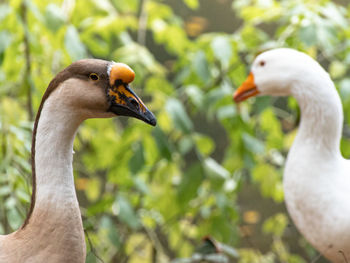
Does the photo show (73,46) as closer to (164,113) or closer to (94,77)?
(164,113)

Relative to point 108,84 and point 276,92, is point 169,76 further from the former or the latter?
point 108,84

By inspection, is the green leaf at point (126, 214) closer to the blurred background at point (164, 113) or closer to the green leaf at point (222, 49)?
the blurred background at point (164, 113)

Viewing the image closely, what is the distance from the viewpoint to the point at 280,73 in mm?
1465

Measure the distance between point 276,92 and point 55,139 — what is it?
2.39ft

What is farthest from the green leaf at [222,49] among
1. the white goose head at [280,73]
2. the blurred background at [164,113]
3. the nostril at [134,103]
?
the nostril at [134,103]

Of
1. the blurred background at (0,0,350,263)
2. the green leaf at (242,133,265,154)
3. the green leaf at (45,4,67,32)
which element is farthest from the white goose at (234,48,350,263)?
the green leaf at (45,4,67,32)

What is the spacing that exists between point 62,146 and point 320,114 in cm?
68

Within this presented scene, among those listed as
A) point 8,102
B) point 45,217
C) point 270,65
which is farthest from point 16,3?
point 45,217

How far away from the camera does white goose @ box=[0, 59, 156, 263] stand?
0.95m

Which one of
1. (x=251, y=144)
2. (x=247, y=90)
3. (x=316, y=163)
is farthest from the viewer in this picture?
(x=251, y=144)

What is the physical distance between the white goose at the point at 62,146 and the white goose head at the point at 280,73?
1.94 feet

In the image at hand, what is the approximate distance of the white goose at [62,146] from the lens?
3.13 feet

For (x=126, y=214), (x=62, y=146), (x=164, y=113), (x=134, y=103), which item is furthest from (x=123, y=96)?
(x=164, y=113)

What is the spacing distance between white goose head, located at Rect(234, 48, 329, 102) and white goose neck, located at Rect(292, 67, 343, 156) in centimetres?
1
